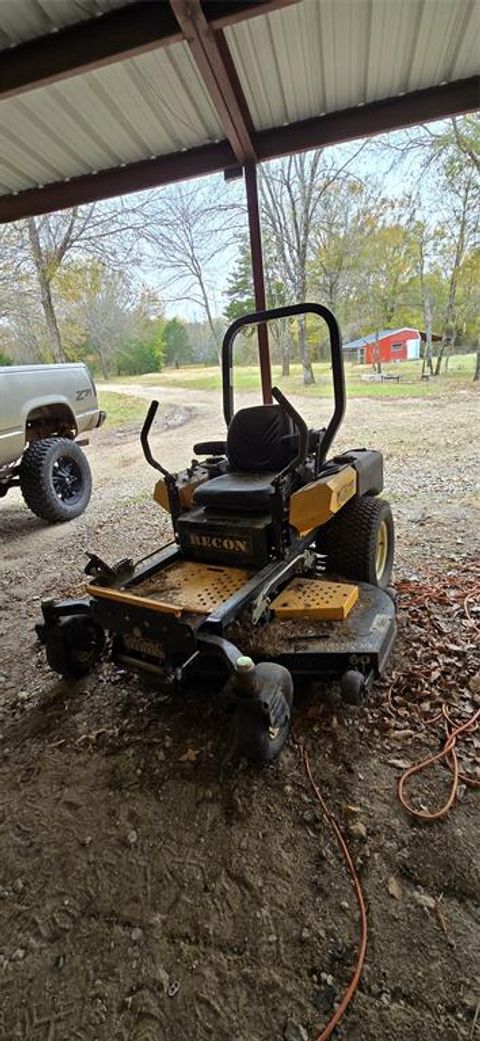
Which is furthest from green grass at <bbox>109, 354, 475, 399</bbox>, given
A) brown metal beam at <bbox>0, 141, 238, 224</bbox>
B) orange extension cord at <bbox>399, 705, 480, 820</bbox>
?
orange extension cord at <bbox>399, 705, 480, 820</bbox>

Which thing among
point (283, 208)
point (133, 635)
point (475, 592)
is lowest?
point (475, 592)

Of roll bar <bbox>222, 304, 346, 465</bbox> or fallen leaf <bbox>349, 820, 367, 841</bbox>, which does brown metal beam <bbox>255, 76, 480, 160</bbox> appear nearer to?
roll bar <bbox>222, 304, 346, 465</bbox>

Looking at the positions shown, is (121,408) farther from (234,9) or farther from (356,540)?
(356,540)

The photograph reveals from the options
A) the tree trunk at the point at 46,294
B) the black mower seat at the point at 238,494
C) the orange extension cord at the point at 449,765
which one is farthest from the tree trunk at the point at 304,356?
the orange extension cord at the point at 449,765

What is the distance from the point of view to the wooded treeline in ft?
42.4

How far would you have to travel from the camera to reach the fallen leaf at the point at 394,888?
1431 millimetres

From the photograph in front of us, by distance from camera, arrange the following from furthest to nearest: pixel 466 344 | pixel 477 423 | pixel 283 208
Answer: pixel 466 344, pixel 283 208, pixel 477 423

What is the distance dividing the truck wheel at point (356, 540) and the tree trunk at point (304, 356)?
1171 cm

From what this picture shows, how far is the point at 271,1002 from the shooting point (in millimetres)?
1218

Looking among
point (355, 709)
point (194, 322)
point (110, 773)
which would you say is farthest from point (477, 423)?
point (194, 322)

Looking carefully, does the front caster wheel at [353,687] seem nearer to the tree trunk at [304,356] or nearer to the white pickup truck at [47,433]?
the white pickup truck at [47,433]

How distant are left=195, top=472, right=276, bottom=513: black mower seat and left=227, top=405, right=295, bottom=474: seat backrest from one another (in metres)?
0.13

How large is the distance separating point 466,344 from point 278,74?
17839mm

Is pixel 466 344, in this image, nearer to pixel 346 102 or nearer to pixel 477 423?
pixel 477 423
